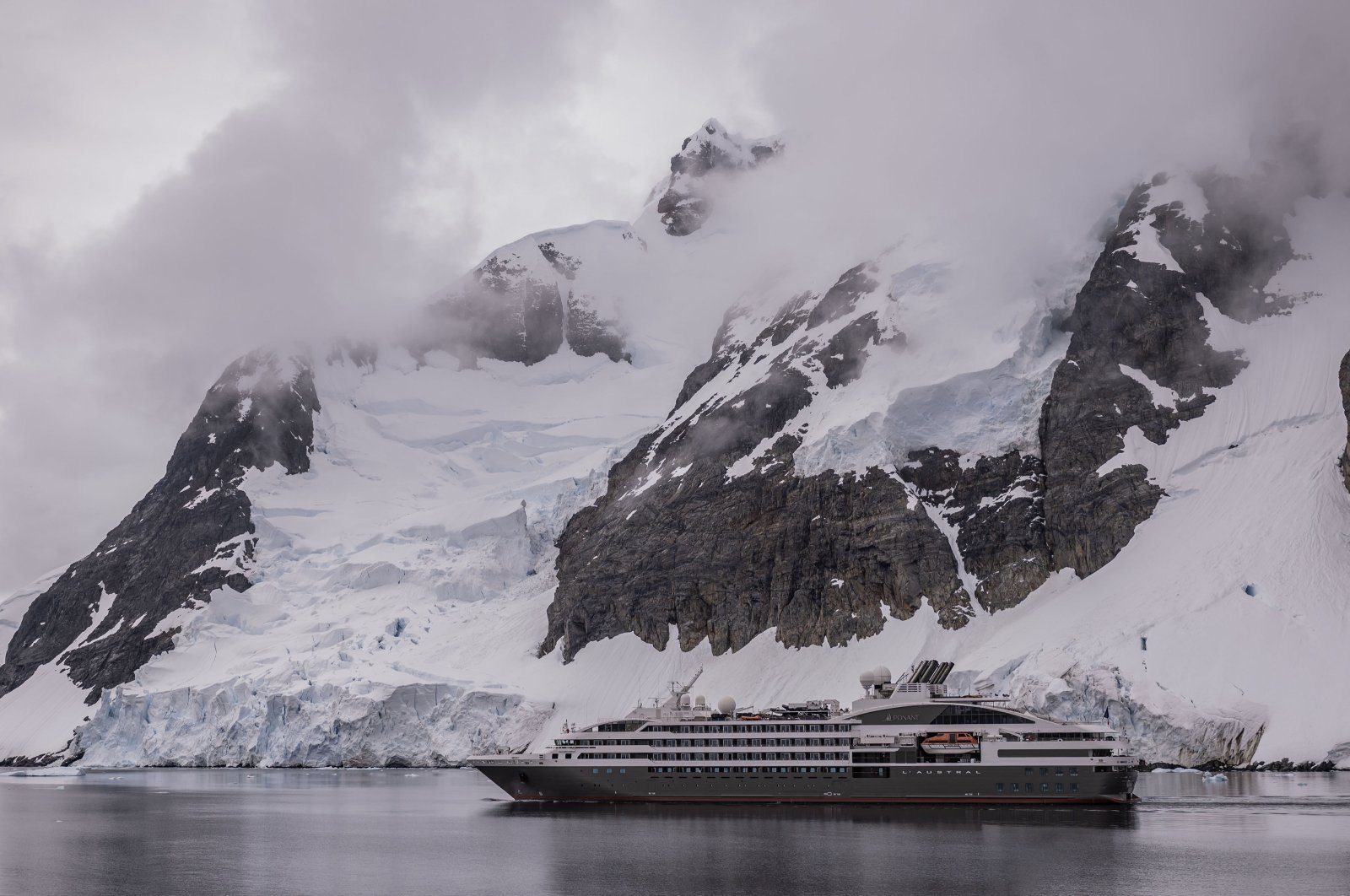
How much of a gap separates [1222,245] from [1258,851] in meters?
114

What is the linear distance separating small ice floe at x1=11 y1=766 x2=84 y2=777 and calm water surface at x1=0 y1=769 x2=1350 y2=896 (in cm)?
6063

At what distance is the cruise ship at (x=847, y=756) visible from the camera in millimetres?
85625

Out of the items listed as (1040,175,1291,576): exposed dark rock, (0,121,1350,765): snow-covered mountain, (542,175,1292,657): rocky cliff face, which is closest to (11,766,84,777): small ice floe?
(0,121,1350,765): snow-covered mountain

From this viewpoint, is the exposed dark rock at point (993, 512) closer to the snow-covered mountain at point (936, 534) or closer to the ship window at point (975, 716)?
the snow-covered mountain at point (936, 534)

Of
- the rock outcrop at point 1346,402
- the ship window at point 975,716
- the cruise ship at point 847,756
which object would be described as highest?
the rock outcrop at point 1346,402

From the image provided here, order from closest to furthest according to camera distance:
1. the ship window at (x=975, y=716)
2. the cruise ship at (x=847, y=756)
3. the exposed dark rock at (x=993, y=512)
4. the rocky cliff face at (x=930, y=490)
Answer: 1. the cruise ship at (x=847, y=756)
2. the ship window at (x=975, y=716)
3. the exposed dark rock at (x=993, y=512)
4. the rocky cliff face at (x=930, y=490)

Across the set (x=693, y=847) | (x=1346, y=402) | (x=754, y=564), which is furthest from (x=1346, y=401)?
(x=693, y=847)

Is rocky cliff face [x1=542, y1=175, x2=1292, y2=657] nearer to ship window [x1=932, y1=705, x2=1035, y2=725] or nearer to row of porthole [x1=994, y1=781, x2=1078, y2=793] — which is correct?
ship window [x1=932, y1=705, x2=1035, y2=725]

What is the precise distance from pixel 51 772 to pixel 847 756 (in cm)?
11079

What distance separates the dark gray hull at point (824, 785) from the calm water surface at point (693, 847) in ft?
5.38

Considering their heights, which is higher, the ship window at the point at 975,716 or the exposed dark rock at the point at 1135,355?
the exposed dark rock at the point at 1135,355

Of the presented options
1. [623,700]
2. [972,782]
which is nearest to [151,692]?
[623,700]

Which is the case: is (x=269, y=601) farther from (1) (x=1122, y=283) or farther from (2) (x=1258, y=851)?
(2) (x=1258, y=851)

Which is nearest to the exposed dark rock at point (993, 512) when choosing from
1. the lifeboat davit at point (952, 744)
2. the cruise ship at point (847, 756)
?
the cruise ship at point (847, 756)
